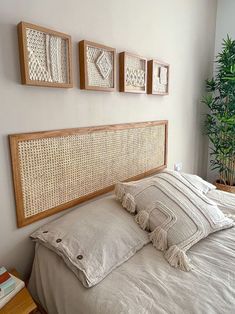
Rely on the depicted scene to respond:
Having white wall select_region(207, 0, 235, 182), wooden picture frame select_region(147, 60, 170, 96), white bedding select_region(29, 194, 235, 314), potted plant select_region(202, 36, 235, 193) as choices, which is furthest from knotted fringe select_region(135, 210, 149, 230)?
white wall select_region(207, 0, 235, 182)

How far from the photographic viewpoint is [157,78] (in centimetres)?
190

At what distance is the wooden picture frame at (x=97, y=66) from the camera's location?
1303 millimetres

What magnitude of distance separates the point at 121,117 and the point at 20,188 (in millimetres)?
858

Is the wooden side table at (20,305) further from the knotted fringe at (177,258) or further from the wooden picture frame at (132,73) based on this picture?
the wooden picture frame at (132,73)

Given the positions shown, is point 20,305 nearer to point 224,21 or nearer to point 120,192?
point 120,192

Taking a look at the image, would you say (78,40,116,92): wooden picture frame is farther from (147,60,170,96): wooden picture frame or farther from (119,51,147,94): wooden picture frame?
Result: (147,60,170,96): wooden picture frame

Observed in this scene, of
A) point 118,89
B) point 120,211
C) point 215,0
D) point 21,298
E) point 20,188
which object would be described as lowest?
point 21,298

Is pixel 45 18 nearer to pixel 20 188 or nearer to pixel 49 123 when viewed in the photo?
pixel 49 123

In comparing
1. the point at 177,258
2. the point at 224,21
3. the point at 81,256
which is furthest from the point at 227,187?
the point at 81,256

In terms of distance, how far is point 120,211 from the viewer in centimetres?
129

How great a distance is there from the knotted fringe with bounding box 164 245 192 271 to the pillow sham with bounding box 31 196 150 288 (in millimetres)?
141

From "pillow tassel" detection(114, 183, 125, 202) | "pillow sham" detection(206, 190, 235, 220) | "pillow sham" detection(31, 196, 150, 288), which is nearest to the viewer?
"pillow sham" detection(31, 196, 150, 288)

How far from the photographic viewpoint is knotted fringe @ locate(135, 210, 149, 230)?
1236mm

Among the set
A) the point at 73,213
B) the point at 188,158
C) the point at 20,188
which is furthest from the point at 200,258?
the point at 188,158
